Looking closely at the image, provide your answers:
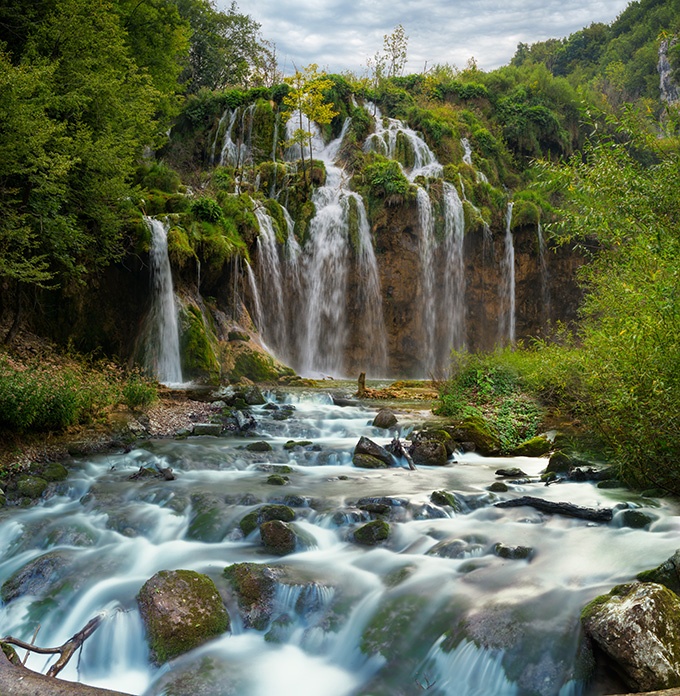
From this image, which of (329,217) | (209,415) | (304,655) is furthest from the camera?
(329,217)

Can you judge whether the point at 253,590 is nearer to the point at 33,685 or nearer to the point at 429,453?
the point at 33,685

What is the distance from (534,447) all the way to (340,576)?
6320mm

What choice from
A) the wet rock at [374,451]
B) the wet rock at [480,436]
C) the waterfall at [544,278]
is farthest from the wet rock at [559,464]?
the waterfall at [544,278]

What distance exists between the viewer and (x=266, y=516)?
6781mm

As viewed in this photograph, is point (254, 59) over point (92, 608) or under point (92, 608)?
over

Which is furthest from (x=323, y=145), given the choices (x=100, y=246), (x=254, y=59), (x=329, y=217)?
(x=100, y=246)

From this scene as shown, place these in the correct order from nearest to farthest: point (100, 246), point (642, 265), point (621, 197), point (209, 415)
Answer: point (621, 197), point (642, 265), point (209, 415), point (100, 246)

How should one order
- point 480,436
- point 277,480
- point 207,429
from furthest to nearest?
point 207,429, point 480,436, point 277,480

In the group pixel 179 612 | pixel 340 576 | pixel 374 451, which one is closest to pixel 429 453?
→ pixel 374 451

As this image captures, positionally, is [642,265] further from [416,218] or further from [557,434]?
[416,218]

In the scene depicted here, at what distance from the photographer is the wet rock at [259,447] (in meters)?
10.3

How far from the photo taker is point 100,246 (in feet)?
49.7

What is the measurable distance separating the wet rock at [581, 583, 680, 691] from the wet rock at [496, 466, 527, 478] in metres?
4.84

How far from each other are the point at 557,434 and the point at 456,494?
4.15m
